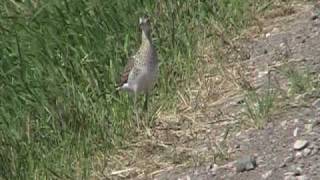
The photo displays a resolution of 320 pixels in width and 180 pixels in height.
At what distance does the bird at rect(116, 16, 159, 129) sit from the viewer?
20.1 feet

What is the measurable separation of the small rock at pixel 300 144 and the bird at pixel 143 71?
1.31 meters

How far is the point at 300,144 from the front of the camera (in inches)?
201

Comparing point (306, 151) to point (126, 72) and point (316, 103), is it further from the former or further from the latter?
point (126, 72)

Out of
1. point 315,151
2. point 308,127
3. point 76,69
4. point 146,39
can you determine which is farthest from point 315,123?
point 76,69

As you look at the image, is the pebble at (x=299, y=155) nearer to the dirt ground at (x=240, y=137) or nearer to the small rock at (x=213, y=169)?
the dirt ground at (x=240, y=137)

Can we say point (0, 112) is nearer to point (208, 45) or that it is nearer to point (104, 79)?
point (104, 79)

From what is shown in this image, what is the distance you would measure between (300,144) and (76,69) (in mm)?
2160

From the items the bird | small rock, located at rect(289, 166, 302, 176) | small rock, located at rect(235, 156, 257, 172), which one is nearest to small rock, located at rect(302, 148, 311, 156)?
small rock, located at rect(289, 166, 302, 176)

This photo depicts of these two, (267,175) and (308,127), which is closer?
(267,175)

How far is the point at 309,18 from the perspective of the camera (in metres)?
7.31

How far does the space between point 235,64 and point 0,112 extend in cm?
171

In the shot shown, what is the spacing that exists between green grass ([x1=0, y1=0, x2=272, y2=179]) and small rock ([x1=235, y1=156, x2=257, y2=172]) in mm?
1008

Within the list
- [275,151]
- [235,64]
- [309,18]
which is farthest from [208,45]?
[275,151]

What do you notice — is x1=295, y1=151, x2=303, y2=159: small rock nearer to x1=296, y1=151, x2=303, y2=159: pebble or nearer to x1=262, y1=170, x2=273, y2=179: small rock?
x1=296, y1=151, x2=303, y2=159: pebble
